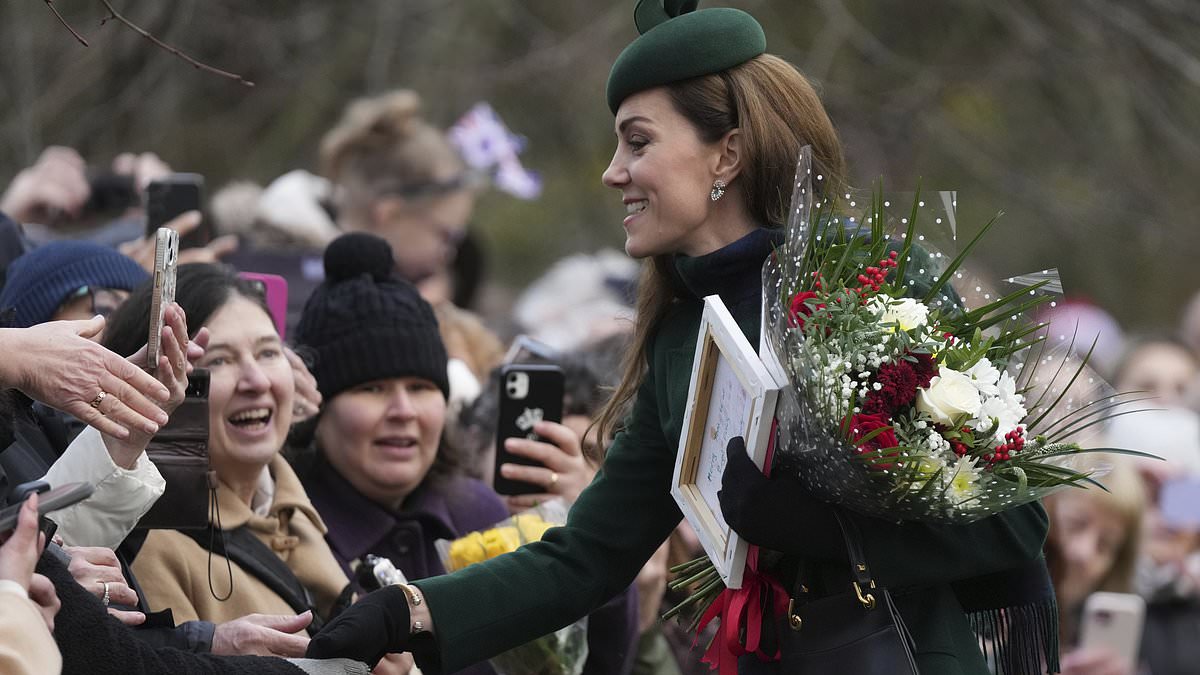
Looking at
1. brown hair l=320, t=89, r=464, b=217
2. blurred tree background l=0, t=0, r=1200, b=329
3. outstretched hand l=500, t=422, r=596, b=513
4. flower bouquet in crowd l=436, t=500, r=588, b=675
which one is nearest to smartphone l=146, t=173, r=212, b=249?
outstretched hand l=500, t=422, r=596, b=513

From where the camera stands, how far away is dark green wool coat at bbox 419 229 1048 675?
3.13 metres

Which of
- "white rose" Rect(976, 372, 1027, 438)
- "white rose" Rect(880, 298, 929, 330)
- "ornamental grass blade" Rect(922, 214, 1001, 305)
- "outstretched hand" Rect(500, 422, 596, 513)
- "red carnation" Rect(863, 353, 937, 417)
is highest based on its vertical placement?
"ornamental grass blade" Rect(922, 214, 1001, 305)

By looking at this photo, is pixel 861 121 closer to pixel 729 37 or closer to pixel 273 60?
pixel 273 60

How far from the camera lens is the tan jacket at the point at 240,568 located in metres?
3.59

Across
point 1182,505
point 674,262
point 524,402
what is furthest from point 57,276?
point 1182,505

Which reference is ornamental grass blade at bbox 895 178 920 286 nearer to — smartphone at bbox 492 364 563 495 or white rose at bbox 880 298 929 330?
white rose at bbox 880 298 929 330

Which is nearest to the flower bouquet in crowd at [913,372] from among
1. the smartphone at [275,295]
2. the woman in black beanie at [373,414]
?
the woman in black beanie at [373,414]

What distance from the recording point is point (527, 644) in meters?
4.04

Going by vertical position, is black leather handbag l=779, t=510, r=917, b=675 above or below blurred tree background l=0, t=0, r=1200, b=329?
below

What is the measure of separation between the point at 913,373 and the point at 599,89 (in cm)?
788

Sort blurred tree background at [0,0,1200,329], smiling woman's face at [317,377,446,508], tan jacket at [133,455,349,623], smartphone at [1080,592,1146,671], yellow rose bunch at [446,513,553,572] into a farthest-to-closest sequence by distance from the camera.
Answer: blurred tree background at [0,0,1200,329] → smartphone at [1080,592,1146,671] → smiling woman's face at [317,377,446,508] → yellow rose bunch at [446,513,553,572] → tan jacket at [133,455,349,623]

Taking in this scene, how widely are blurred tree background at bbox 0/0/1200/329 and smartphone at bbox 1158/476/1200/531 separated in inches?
77.0

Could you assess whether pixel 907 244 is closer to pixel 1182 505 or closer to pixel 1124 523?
pixel 1124 523

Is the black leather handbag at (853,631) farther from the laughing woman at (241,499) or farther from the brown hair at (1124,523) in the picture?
the brown hair at (1124,523)
